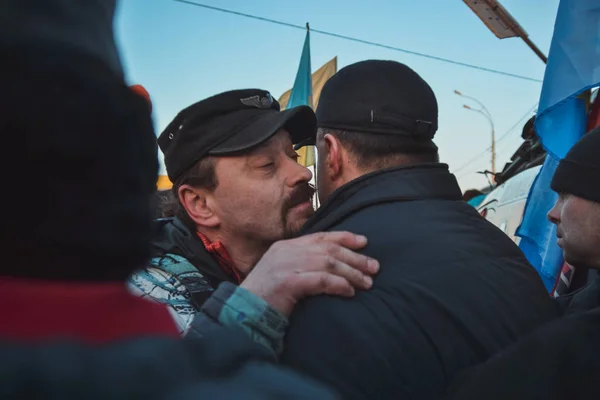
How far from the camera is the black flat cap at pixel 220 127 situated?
2.13 meters

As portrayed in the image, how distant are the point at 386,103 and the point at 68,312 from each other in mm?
1248

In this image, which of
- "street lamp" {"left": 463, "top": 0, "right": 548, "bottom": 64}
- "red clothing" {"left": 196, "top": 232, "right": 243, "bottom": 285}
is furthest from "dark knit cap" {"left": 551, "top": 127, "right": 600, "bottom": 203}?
"street lamp" {"left": 463, "top": 0, "right": 548, "bottom": 64}

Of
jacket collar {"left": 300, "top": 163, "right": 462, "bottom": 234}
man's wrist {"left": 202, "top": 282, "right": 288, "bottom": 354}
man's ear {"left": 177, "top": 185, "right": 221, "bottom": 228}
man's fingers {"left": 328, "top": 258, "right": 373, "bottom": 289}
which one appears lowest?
man's ear {"left": 177, "top": 185, "right": 221, "bottom": 228}

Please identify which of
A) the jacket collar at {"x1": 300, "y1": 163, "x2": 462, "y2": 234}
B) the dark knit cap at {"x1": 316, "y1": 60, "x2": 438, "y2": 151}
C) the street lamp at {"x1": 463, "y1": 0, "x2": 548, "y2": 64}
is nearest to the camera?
the jacket collar at {"x1": 300, "y1": 163, "x2": 462, "y2": 234}

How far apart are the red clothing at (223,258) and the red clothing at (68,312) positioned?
5.22ft

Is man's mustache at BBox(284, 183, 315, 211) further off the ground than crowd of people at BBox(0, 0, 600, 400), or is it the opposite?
crowd of people at BBox(0, 0, 600, 400)

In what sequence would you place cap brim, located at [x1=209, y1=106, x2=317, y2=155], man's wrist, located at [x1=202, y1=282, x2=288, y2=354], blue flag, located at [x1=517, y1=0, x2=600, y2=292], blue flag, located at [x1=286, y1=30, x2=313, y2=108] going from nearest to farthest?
man's wrist, located at [x1=202, y1=282, x2=288, y2=354], cap brim, located at [x1=209, y1=106, x2=317, y2=155], blue flag, located at [x1=517, y1=0, x2=600, y2=292], blue flag, located at [x1=286, y1=30, x2=313, y2=108]

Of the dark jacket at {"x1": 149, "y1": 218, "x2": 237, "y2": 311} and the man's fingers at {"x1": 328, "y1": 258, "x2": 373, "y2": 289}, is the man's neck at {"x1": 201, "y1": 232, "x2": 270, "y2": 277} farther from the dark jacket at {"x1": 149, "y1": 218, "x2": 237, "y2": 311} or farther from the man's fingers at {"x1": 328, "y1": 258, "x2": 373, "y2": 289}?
the man's fingers at {"x1": 328, "y1": 258, "x2": 373, "y2": 289}

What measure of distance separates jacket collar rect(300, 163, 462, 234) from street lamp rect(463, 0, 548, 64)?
4.22 m

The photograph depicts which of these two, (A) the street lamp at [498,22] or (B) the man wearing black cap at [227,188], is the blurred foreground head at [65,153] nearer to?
(B) the man wearing black cap at [227,188]

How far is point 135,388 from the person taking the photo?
1.68 ft

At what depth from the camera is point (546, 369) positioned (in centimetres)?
91

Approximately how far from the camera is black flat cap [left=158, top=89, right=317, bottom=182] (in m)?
2.13

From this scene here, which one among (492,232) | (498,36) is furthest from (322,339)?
(498,36)
